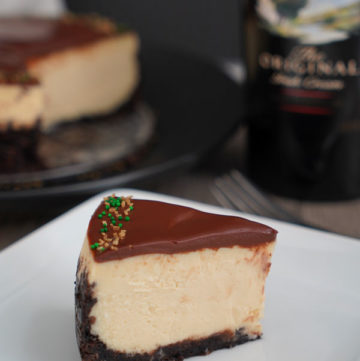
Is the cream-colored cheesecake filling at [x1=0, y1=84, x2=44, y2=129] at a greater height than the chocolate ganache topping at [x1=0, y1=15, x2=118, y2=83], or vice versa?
the chocolate ganache topping at [x1=0, y1=15, x2=118, y2=83]

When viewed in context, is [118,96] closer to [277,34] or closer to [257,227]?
[277,34]

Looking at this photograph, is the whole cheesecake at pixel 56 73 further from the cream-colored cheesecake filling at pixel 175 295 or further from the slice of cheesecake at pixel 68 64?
the cream-colored cheesecake filling at pixel 175 295

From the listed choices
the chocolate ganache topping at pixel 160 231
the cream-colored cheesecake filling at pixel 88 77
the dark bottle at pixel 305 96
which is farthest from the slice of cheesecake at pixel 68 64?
the chocolate ganache topping at pixel 160 231

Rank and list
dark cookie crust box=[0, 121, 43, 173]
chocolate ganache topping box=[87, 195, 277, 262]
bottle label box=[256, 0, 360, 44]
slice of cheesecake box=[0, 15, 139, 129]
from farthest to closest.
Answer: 1. slice of cheesecake box=[0, 15, 139, 129]
2. dark cookie crust box=[0, 121, 43, 173]
3. bottle label box=[256, 0, 360, 44]
4. chocolate ganache topping box=[87, 195, 277, 262]

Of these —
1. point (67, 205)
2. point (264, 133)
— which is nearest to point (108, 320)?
point (67, 205)

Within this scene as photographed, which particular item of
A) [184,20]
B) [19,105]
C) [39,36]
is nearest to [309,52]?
[19,105]

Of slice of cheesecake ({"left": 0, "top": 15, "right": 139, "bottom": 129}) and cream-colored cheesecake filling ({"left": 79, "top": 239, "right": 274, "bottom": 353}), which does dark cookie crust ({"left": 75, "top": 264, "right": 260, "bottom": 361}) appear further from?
slice of cheesecake ({"left": 0, "top": 15, "right": 139, "bottom": 129})

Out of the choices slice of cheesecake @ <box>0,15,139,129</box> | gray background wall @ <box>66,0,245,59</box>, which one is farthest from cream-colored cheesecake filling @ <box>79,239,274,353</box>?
gray background wall @ <box>66,0,245,59</box>
